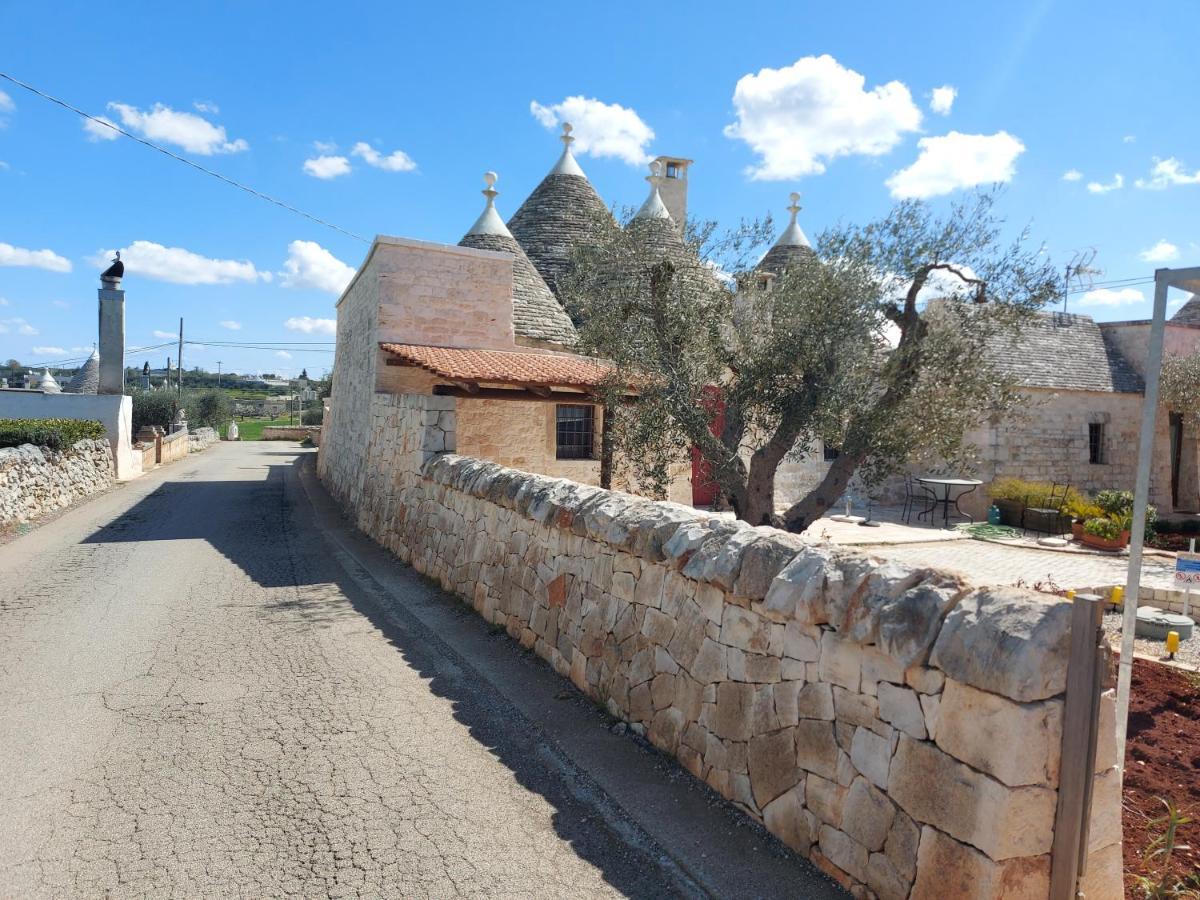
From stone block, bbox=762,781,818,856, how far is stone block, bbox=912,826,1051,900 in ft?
1.98

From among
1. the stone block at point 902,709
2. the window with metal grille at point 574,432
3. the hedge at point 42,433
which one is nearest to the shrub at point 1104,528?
the window with metal grille at point 574,432

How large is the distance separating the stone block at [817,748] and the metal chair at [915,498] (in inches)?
515

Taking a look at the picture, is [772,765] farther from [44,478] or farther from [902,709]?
[44,478]

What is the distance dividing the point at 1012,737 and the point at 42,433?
1588 centimetres

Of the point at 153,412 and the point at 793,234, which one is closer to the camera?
the point at 793,234

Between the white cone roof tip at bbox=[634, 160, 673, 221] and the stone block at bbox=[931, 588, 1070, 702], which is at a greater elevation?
the white cone roof tip at bbox=[634, 160, 673, 221]

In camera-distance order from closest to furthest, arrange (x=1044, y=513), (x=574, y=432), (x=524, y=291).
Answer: (x=574, y=432) < (x=1044, y=513) < (x=524, y=291)

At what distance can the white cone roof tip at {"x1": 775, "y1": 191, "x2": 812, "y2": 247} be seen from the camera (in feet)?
73.4

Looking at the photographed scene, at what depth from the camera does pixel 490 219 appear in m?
16.9

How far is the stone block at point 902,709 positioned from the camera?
2.72m

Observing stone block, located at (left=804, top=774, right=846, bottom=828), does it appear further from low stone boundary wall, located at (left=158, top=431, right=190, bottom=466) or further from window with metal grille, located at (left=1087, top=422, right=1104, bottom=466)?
low stone boundary wall, located at (left=158, top=431, right=190, bottom=466)

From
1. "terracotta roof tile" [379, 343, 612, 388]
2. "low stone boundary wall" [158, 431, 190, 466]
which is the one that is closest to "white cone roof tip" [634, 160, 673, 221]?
"terracotta roof tile" [379, 343, 612, 388]

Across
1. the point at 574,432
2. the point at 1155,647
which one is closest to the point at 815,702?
the point at 1155,647

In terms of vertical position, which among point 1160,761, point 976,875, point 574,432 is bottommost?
point 1160,761
